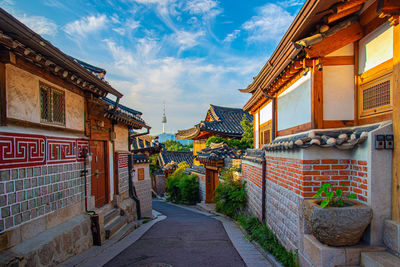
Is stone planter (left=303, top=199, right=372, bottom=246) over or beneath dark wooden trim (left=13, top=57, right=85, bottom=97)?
beneath

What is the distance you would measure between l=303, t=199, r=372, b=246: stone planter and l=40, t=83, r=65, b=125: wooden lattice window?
523 cm

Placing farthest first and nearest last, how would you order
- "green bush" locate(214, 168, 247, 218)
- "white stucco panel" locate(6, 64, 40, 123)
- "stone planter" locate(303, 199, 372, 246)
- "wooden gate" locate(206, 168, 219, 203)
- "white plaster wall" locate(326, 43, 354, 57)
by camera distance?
"wooden gate" locate(206, 168, 219, 203)
"green bush" locate(214, 168, 247, 218)
"white plaster wall" locate(326, 43, 354, 57)
"white stucco panel" locate(6, 64, 40, 123)
"stone planter" locate(303, 199, 372, 246)

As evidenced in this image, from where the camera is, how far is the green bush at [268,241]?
408cm

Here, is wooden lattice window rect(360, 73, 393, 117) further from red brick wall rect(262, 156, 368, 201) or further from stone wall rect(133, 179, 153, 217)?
stone wall rect(133, 179, 153, 217)

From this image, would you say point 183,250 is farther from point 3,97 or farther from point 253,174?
point 3,97

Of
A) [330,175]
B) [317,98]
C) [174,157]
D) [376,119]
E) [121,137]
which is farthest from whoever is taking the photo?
[174,157]

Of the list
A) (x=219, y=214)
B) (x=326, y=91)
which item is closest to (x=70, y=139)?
(x=326, y=91)

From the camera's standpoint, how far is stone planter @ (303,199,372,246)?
297cm

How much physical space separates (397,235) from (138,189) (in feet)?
33.7

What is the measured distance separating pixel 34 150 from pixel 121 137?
5.58m

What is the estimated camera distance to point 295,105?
508 cm

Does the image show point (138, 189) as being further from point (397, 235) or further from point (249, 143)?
point (397, 235)

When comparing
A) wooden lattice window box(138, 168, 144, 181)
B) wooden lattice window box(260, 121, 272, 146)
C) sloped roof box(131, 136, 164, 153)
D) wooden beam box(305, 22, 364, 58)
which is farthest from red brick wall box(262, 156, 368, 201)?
sloped roof box(131, 136, 164, 153)

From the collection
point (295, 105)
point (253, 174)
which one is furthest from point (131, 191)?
point (295, 105)
